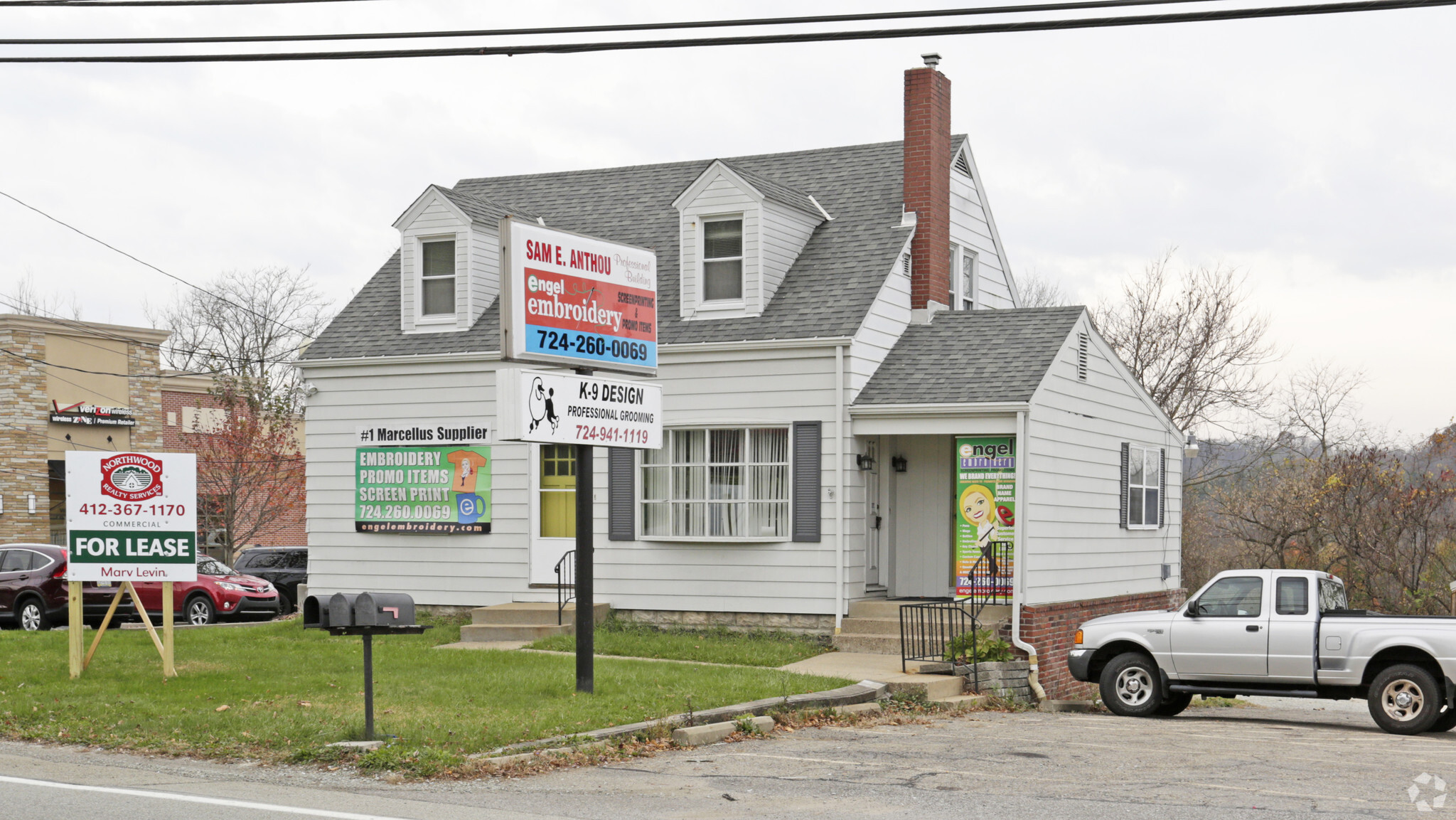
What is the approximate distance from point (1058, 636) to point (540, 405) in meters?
8.68

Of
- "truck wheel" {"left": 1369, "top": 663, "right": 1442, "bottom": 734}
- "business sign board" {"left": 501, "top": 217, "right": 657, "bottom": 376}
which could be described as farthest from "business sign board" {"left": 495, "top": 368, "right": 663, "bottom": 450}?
"truck wheel" {"left": 1369, "top": 663, "right": 1442, "bottom": 734}

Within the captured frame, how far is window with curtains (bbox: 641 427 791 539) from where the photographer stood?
19094 mm

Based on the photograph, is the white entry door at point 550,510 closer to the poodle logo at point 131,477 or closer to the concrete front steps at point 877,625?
the concrete front steps at point 877,625

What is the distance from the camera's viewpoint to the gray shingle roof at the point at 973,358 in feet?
60.0

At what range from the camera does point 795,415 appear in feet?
61.9

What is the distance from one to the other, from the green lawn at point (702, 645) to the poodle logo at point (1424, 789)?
767 cm

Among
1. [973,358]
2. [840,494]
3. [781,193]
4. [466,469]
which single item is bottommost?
[840,494]

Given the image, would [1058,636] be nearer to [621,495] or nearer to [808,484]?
[808,484]

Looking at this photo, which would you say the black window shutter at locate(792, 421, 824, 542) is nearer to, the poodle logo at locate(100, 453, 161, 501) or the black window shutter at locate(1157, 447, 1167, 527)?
the black window shutter at locate(1157, 447, 1167, 527)

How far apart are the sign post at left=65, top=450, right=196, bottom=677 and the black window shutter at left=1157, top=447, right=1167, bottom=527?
14914mm

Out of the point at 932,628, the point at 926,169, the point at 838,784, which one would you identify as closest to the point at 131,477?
the point at 838,784

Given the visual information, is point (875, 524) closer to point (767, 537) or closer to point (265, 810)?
point (767, 537)

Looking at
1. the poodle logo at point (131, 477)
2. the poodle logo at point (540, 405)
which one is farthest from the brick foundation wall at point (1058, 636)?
the poodle logo at point (131, 477)

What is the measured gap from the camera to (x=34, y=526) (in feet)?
129
